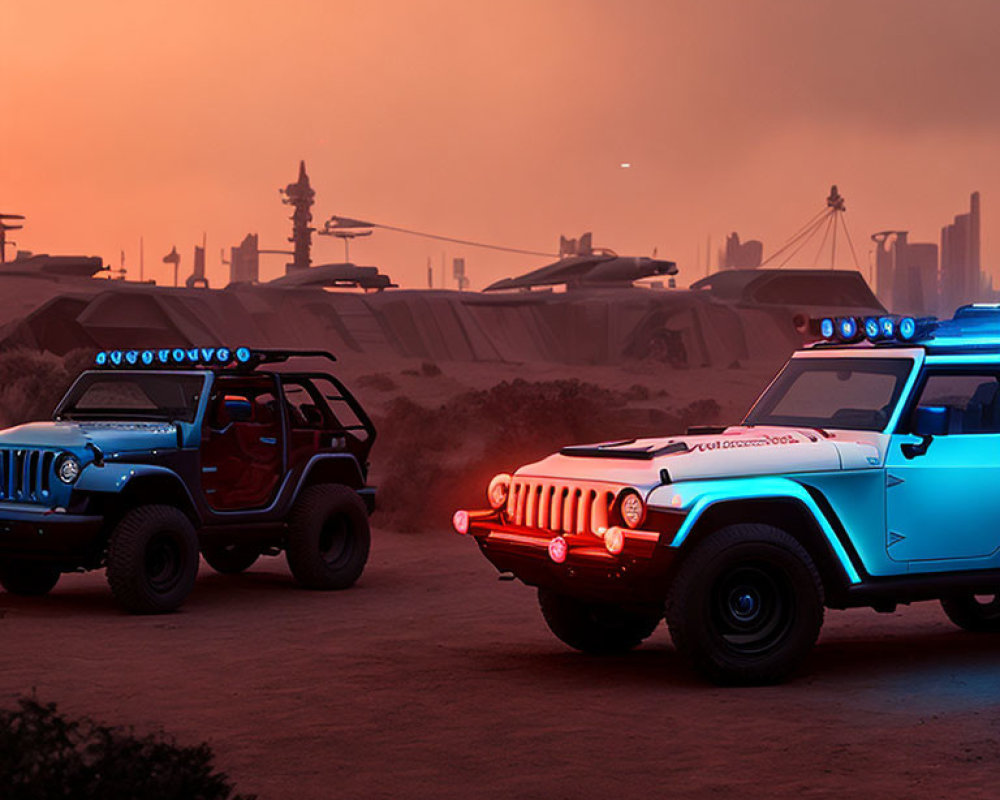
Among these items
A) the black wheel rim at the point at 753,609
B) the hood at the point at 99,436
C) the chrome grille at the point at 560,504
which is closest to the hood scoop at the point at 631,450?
the chrome grille at the point at 560,504

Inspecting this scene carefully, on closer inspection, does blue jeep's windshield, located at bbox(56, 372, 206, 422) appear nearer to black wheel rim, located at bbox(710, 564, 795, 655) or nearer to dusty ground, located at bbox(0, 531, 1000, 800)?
dusty ground, located at bbox(0, 531, 1000, 800)

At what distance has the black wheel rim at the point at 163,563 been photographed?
520 inches

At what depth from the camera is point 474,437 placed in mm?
34125

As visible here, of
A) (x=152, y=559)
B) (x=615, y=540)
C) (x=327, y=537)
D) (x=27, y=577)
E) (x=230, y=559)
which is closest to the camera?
(x=615, y=540)

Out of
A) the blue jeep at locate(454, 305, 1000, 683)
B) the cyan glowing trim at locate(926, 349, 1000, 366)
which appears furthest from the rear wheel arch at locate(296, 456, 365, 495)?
the cyan glowing trim at locate(926, 349, 1000, 366)

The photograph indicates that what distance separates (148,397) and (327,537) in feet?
7.33

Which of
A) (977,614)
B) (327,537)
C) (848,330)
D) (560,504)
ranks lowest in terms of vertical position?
(977,614)

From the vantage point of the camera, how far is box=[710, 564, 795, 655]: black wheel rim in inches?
358

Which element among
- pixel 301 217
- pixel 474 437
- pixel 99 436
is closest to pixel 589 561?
pixel 99 436

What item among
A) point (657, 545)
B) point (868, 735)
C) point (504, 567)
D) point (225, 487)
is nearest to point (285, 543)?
point (225, 487)

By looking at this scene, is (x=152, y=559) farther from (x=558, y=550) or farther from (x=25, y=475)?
(x=558, y=550)

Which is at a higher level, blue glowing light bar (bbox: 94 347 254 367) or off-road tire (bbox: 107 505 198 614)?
blue glowing light bar (bbox: 94 347 254 367)

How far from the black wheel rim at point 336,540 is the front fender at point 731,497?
676cm

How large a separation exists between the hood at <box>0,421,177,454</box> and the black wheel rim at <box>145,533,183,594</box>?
80 cm
